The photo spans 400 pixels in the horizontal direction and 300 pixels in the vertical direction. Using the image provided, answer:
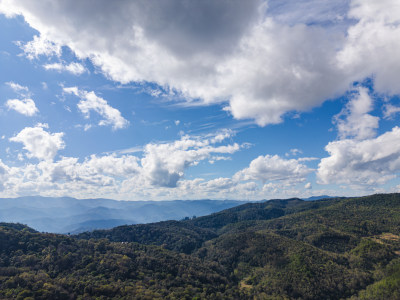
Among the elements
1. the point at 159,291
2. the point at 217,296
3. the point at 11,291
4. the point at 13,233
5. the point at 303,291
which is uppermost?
the point at 13,233

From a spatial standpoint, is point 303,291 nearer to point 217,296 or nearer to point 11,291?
point 217,296

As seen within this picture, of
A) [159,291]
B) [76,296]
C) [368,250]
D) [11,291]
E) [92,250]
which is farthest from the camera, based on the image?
[368,250]

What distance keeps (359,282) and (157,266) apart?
140081 millimetres

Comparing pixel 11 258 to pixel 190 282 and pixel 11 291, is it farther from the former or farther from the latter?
pixel 190 282

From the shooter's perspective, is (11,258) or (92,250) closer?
(11,258)

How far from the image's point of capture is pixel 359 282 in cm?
14612

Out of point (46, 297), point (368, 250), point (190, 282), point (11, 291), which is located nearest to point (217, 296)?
point (190, 282)

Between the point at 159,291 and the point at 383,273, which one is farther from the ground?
the point at 159,291

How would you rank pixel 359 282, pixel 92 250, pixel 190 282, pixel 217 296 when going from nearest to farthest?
1. pixel 217 296
2. pixel 190 282
3. pixel 359 282
4. pixel 92 250

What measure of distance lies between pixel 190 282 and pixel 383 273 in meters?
138

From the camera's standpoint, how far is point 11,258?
124250 millimetres

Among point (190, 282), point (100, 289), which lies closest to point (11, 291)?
point (100, 289)

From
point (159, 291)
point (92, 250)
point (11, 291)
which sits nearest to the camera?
point (11, 291)

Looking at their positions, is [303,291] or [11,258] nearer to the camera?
[11,258]
